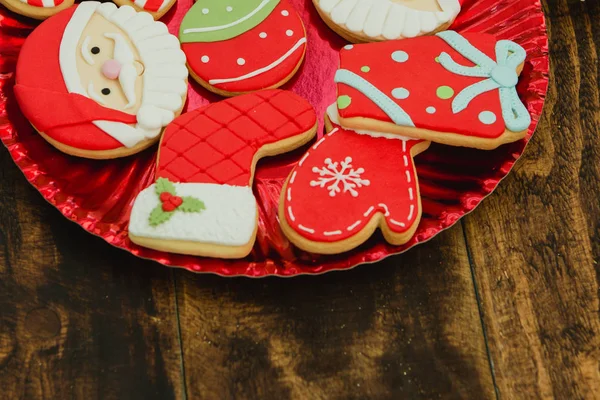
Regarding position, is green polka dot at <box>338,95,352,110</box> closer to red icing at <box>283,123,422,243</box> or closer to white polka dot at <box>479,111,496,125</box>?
red icing at <box>283,123,422,243</box>

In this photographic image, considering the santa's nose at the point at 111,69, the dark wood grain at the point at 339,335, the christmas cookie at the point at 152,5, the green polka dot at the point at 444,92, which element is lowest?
the dark wood grain at the point at 339,335

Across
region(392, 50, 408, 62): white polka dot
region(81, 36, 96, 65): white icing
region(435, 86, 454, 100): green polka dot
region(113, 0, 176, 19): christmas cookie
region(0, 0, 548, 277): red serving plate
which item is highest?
region(113, 0, 176, 19): christmas cookie

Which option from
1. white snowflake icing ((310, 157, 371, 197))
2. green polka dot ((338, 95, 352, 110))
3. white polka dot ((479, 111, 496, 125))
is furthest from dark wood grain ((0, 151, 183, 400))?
white polka dot ((479, 111, 496, 125))

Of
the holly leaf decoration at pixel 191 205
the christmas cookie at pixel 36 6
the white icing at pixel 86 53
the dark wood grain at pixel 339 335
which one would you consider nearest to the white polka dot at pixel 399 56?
the dark wood grain at pixel 339 335

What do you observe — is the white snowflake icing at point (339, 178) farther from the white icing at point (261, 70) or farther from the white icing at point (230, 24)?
the white icing at point (230, 24)

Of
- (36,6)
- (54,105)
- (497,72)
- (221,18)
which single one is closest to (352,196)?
(497,72)

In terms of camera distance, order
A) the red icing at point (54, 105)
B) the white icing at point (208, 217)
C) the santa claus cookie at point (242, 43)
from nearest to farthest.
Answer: the white icing at point (208, 217) < the red icing at point (54, 105) < the santa claus cookie at point (242, 43)

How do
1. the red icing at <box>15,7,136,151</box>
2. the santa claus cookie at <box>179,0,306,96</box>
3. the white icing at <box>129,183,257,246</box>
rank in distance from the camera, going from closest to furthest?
1. the white icing at <box>129,183,257,246</box>
2. the red icing at <box>15,7,136,151</box>
3. the santa claus cookie at <box>179,0,306,96</box>

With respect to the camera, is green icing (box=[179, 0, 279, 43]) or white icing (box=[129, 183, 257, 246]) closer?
white icing (box=[129, 183, 257, 246])

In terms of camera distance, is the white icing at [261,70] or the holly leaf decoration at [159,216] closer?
the holly leaf decoration at [159,216]
